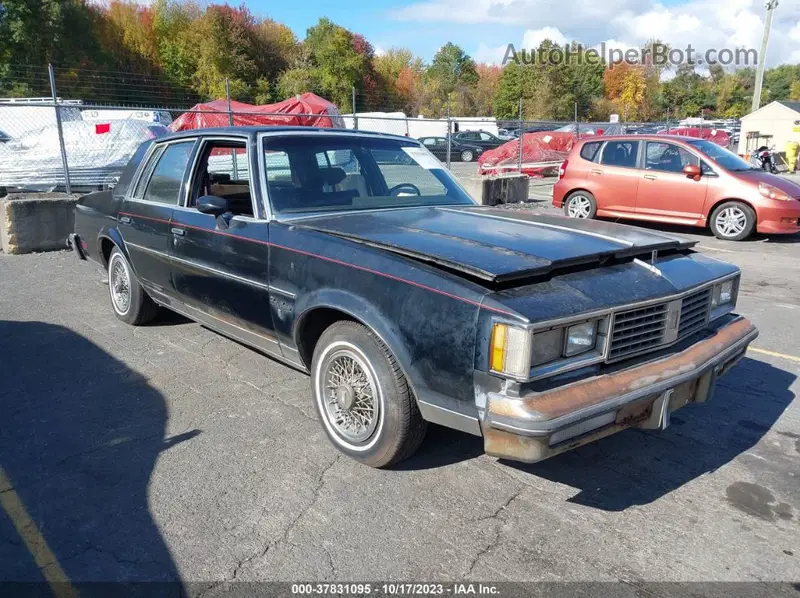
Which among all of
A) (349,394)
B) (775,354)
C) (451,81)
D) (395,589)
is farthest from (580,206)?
(451,81)

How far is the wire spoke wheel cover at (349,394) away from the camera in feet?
10.5

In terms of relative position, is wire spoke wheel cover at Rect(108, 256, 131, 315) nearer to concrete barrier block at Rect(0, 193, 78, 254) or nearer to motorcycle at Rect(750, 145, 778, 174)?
concrete barrier block at Rect(0, 193, 78, 254)

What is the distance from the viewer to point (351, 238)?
133 inches

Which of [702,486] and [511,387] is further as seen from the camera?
[702,486]

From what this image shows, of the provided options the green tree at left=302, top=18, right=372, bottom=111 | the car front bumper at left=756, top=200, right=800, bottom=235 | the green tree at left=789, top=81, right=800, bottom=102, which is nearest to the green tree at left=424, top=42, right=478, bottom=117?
the green tree at left=302, top=18, right=372, bottom=111

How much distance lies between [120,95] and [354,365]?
106 ft

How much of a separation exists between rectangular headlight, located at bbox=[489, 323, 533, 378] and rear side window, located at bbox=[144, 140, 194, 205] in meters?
3.04

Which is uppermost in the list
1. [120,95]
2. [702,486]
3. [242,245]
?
[120,95]

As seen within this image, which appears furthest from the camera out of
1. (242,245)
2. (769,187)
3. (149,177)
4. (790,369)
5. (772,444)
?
(769,187)

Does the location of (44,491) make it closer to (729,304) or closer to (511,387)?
(511,387)

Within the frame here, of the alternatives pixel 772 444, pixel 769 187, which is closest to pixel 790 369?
pixel 772 444

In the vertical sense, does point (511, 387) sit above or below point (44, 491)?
above

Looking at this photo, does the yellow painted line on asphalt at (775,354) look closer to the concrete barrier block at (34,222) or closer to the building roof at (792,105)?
the concrete barrier block at (34,222)

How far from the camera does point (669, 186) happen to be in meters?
10.5
